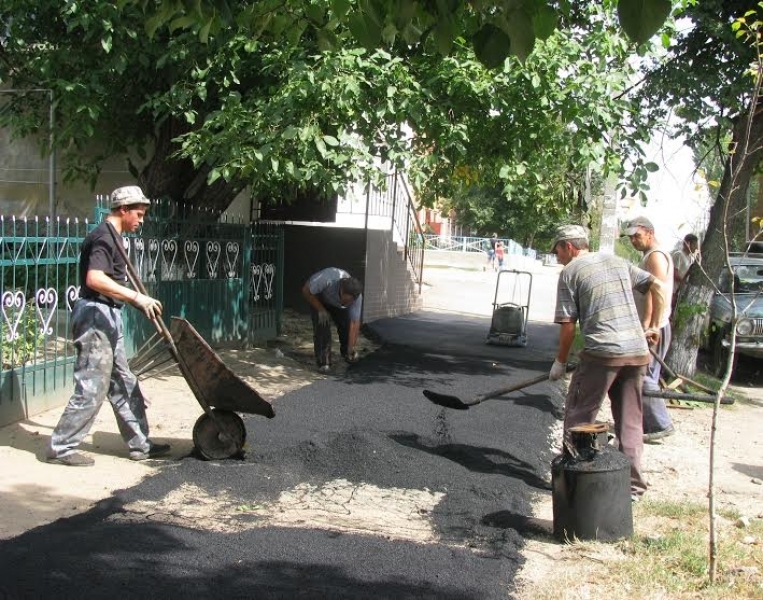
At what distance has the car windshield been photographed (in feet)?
38.4

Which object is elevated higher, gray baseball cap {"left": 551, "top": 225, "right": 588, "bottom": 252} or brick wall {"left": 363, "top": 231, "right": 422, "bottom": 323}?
gray baseball cap {"left": 551, "top": 225, "right": 588, "bottom": 252}

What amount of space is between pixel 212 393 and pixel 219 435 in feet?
0.99

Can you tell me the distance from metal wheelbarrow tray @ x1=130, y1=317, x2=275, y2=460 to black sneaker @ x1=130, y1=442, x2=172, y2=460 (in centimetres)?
35

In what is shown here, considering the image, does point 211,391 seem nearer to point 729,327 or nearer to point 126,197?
point 126,197

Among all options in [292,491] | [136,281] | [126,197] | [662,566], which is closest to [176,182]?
[126,197]

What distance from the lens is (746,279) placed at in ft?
40.5

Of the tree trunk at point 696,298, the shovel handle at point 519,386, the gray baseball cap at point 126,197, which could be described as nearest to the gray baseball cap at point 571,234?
the shovel handle at point 519,386

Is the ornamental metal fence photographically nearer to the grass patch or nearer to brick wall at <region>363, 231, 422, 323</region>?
brick wall at <region>363, 231, 422, 323</region>

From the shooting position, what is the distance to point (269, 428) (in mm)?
6242

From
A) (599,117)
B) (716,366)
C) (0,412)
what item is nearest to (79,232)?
(0,412)

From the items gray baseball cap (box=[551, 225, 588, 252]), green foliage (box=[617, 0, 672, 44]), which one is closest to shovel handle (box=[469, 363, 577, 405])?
gray baseball cap (box=[551, 225, 588, 252])

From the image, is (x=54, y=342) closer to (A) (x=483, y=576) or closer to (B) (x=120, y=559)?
(B) (x=120, y=559)

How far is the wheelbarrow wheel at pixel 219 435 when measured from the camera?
17.7 feet

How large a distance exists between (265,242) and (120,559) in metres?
7.55
